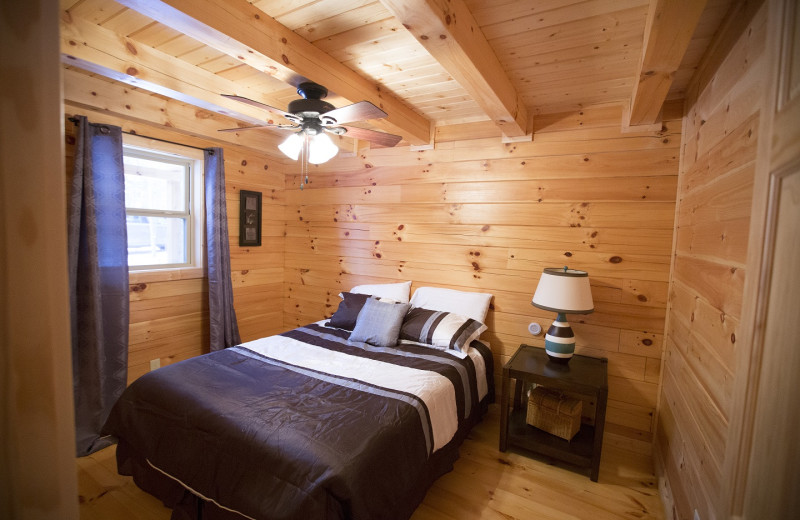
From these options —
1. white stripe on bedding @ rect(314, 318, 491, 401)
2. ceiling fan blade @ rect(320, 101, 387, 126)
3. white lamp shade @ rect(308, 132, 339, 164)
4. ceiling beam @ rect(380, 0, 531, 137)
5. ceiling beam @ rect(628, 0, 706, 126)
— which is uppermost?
ceiling beam @ rect(380, 0, 531, 137)

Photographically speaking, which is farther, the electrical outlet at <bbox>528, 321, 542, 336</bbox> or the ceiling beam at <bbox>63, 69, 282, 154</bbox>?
the electrical outlet at <bbox>528, 321, 542, 336</bbox>

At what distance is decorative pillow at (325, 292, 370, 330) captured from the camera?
2.91 metres

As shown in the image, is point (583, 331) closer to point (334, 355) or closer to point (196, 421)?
point (334, 355)

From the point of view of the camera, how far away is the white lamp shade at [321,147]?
2.01 m

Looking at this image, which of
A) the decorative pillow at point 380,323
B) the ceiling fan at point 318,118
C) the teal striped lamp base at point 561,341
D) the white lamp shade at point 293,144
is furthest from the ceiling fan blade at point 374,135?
the teal striped lamp base at point 561,341

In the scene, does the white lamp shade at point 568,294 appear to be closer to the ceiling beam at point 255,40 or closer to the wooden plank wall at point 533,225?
the wooden plank wall at point 533,225

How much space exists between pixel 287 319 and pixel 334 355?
70.9 inches


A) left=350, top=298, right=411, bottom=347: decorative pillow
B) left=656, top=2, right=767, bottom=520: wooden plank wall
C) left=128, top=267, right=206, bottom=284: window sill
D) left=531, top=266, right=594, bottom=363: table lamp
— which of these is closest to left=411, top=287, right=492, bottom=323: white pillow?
left=350, top=298, right=411, bottom=347: decorative pillow

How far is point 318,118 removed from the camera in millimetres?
1933

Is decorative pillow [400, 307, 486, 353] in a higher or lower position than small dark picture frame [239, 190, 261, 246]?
lower

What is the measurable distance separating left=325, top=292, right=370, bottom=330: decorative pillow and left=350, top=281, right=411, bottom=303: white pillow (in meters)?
0.16

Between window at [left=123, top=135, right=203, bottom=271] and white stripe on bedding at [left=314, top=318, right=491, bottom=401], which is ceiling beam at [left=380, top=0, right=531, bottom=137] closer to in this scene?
white stripe on bedding at [left=314, top=318, right=491, bottom=401]

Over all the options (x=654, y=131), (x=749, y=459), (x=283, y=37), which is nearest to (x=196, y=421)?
(x=283, y=37)

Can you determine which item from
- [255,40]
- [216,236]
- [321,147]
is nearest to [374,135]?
[321,147]
